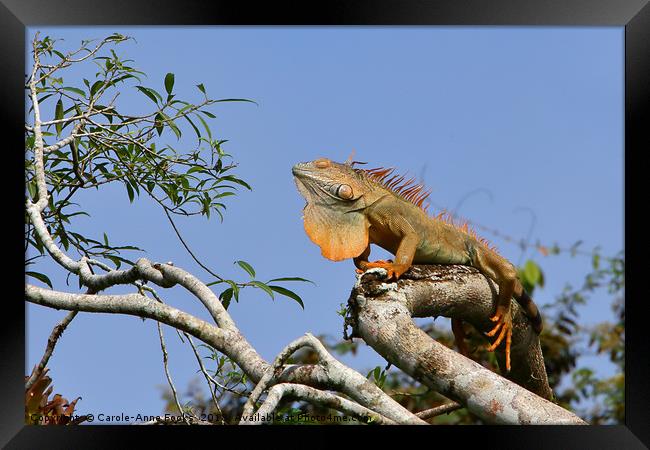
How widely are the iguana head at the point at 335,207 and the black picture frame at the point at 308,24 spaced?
2.78 feet

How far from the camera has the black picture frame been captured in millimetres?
3438

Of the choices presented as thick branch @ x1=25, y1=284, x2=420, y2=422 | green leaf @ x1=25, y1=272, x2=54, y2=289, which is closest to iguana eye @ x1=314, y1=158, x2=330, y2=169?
thick branch @ x1=25, y1=284, x2=420, y2=422

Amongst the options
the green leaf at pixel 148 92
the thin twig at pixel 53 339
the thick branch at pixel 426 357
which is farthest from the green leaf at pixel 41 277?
the thick branch at pixel 426 357

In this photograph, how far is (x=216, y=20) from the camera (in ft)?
11.4

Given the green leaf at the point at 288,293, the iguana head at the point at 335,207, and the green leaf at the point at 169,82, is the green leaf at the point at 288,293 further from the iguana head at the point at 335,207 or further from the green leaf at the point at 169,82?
the green leaf at the point at 169,82

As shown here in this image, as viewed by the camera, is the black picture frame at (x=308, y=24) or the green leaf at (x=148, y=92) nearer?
the black picture frame at (x=308, y=24)

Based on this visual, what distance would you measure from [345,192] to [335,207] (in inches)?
3.8

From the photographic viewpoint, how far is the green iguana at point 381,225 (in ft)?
12.9

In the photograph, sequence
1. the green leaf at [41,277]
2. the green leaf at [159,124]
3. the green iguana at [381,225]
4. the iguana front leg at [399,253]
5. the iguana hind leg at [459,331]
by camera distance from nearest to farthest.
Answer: the iguana front leg at [399,253] < the green iguana at [381,225] < the green leaf at [41,277] < the green leaf at [159,124] < the iguana hind leg at [459,331]
